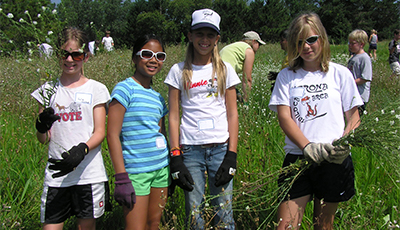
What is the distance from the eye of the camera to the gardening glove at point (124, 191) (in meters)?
1.78

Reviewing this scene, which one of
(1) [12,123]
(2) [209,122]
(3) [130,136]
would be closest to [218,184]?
(2) [209,122]

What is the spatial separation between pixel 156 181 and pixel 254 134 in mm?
1780

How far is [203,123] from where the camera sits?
197 centimetres

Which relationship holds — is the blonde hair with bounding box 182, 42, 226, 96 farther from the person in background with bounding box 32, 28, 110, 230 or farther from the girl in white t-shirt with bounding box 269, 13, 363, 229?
the person in background with bounding box 32, 28, 110, 230

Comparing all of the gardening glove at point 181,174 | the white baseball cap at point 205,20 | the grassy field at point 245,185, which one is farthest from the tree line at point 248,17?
the gardening glove at point 181,174

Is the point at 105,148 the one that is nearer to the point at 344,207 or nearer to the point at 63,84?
the point at 63,84

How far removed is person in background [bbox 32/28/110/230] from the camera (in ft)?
6.00

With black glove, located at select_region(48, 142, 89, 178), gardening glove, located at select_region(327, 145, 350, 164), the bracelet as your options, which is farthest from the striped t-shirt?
gardening glove, located at select_region(327, 145, 350, 164)

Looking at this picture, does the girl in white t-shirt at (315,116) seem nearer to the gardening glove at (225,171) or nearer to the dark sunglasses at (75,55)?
the gardening glove at (225,171)

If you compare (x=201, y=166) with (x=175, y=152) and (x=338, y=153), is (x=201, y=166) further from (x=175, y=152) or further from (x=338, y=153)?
(x=338, y=153)

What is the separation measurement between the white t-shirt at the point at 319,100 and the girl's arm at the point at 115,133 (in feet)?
3.47

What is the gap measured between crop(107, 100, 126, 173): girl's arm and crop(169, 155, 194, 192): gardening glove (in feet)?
1.10

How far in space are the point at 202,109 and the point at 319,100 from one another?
79 centimetres

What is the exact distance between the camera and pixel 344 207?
2488 millimetres
